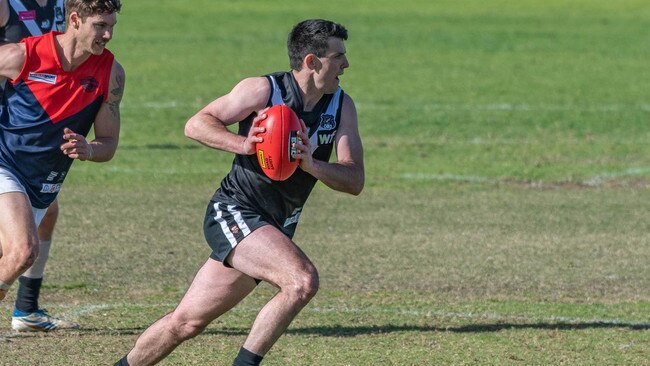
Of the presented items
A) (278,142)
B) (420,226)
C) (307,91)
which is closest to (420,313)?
(307,91)

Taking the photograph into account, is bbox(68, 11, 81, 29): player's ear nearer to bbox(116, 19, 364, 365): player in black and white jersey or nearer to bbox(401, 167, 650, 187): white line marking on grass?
bbox(116, 19, 364, 365): player in black and white jersey

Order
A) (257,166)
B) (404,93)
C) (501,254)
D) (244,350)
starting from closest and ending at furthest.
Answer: (244,350) < (257,166) < (501,254) < (404,93)

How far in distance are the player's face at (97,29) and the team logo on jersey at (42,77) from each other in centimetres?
33

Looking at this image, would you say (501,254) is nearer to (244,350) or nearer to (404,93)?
(244,350)

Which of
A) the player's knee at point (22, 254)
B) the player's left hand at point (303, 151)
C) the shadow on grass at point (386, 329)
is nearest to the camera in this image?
the player's left hand at point (303, 151)

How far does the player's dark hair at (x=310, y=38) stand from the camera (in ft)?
26.0

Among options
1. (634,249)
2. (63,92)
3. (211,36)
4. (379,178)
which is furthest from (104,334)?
(211,36)

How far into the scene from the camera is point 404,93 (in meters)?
25.6

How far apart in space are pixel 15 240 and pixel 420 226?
6.37 metres

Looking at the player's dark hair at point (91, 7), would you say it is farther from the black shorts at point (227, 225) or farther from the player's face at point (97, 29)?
the black shorts at point (227, 225)

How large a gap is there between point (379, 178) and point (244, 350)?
9.68m

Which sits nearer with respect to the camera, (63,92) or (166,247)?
(63,92)

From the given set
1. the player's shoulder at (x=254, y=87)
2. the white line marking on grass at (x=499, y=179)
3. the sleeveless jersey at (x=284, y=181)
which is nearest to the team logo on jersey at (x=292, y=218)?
the sleeveless jersey at (x=284, y=181)

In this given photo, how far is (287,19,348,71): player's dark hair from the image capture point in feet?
26.0
